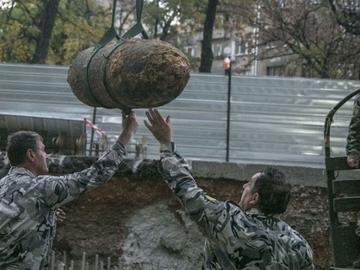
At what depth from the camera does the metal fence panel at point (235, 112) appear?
900 centimetres

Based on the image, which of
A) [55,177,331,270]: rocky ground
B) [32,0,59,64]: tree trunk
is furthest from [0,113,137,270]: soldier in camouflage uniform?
[32,0,59,64]: tree trunk

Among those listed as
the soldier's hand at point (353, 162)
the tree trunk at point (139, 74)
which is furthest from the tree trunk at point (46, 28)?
the tree trunk at point (139, 74)

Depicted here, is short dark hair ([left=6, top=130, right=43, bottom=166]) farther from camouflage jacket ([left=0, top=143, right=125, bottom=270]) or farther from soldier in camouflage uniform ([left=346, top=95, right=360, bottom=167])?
soldier in camouflage uniform ([left=346, top=95, right=360, bottom=167])

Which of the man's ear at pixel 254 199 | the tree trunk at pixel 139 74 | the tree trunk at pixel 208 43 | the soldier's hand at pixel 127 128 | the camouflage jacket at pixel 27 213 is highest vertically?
the tree trunk at pixel 208 43

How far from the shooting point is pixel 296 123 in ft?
30.3

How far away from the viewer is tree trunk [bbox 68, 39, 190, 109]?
353 centimetres

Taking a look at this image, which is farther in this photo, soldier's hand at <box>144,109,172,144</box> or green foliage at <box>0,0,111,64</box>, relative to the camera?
green foliage at <box>0,0,111,64</box>

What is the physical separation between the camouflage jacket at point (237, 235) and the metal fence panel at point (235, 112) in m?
5.78

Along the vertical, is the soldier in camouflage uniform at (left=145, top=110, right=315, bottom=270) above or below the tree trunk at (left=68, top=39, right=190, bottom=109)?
below

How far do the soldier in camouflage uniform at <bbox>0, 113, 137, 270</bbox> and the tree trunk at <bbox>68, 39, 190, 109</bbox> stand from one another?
0.45 m

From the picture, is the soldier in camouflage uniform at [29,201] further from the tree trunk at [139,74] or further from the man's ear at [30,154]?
the tree trunk at [139,74]

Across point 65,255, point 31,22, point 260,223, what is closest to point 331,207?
point 65,255

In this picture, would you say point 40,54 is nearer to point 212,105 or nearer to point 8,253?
point 212,105

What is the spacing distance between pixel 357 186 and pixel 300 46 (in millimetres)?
18439
